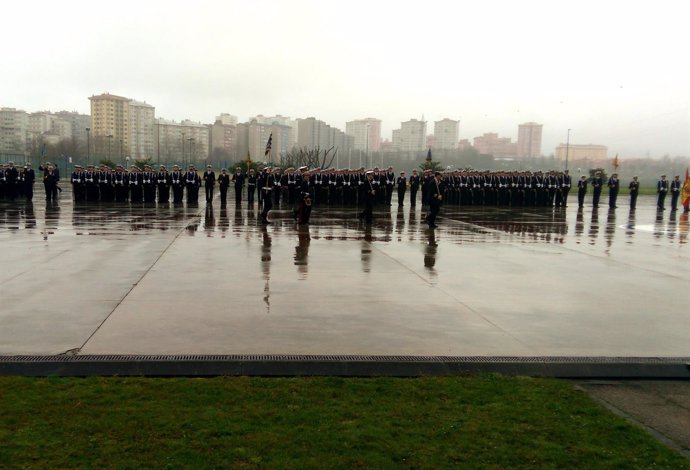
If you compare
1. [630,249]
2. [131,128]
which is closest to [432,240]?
[630,249]

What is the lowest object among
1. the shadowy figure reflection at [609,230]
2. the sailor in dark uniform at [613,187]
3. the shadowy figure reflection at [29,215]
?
the shadowy figure reflection at [29,215]

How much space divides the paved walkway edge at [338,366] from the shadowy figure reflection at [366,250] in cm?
493

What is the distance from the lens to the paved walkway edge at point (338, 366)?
552 centimetres

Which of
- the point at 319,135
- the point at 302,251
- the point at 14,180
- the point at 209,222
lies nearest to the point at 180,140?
the point at 319,135

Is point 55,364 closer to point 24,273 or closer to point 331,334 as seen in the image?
point 331,334

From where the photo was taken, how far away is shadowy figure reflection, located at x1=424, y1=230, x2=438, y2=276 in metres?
11.3

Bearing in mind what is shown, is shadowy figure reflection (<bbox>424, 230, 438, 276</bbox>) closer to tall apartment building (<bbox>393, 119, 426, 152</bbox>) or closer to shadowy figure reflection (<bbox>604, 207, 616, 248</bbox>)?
shadowy figure reflection (<bbox>604, 207, 616, 248</bbox>)

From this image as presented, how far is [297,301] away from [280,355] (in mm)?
2349

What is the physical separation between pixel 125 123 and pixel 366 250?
462ft

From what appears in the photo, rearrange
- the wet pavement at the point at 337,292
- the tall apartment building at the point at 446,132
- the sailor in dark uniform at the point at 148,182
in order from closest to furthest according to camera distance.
Answer: the wet pavement at the point at 337,292
the sailor in dark uniform at the point at 148,182
the tall apartment building at the point at 446,132

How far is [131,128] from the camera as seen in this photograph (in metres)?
142

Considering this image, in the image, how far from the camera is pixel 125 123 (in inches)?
5561

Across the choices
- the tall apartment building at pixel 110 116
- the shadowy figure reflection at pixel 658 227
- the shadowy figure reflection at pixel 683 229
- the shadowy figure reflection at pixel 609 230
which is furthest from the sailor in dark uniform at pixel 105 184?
the tall apartment building at pixel 110 116

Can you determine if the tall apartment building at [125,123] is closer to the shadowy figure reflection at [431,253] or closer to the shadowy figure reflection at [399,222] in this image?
the shadowy figure reflection at [399,222]
